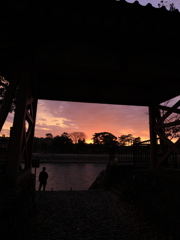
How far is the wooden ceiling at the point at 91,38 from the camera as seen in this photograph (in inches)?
133

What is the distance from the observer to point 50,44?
4.16 m

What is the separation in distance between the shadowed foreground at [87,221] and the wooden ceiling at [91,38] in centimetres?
421

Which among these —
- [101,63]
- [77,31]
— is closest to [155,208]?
[101,63]

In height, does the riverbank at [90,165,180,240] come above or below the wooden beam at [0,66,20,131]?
below

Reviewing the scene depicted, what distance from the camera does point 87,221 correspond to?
519 centimetres

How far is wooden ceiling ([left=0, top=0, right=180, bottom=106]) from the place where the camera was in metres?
3.38

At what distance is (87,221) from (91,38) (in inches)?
206

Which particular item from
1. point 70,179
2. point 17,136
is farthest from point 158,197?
point 70,179

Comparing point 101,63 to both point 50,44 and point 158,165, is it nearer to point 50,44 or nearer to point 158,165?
point 50,44

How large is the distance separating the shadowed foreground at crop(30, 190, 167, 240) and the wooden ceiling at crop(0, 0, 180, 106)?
4212mm

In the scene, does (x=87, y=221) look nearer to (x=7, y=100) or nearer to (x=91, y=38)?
(x=7, y=100)

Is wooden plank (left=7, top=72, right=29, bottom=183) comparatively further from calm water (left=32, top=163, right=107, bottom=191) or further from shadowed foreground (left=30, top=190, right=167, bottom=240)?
calm water (left=32, top=163, right=107, bottom=191)

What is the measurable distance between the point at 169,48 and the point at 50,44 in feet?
10.3

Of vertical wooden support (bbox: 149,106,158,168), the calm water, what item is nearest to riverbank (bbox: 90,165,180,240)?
vertical wooden support (bbox: 149,106,158,168)
